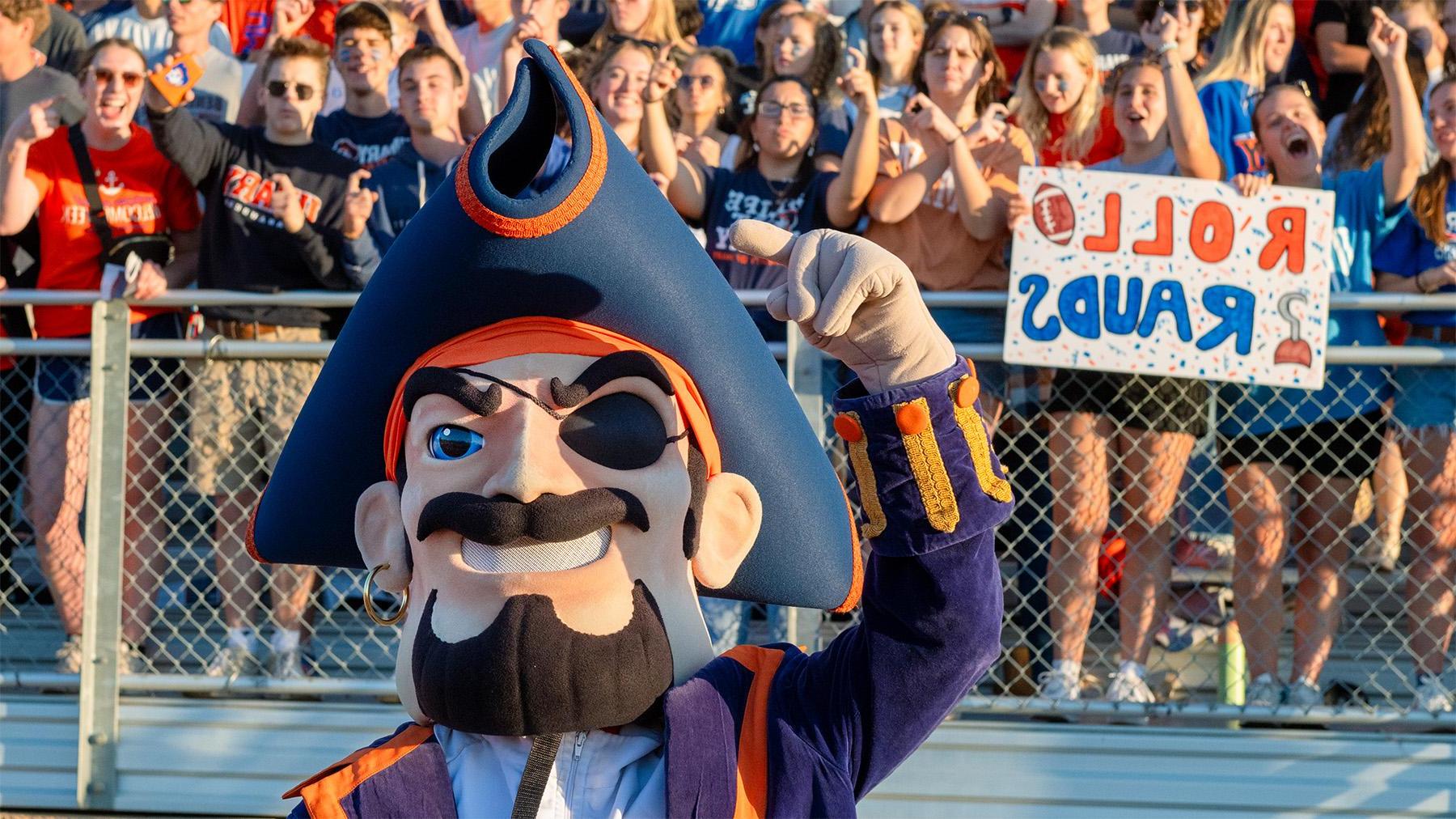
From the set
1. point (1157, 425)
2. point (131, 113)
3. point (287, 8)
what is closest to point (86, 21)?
point (287, 8)

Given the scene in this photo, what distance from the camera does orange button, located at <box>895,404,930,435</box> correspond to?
6.56 feet

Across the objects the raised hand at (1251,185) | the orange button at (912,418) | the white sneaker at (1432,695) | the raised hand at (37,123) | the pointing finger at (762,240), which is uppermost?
the raised hand at (1251,185)

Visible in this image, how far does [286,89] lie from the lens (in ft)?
16.2

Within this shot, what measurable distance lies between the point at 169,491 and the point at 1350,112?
139 inches

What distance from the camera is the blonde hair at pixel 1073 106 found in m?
4.87

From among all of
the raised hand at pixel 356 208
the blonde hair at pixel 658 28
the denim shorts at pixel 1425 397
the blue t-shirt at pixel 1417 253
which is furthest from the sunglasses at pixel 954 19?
the raised hand at pixel 356 208

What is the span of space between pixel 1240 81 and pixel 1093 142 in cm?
48

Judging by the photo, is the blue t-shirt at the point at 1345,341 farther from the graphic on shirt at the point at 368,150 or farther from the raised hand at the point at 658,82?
the graphic on shirt at the point at 368,150

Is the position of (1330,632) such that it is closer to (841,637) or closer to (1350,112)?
(1350,112)

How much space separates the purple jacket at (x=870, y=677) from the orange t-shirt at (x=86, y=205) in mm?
3106

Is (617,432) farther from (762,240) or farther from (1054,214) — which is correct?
(1054,214)

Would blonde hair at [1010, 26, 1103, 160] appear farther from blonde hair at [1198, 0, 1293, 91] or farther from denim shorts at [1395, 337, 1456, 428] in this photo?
denim shorts at [1395, 337, 1456, 428]

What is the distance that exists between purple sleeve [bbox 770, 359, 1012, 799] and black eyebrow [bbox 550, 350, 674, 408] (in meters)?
0.23

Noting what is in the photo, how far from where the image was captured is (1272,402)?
4258mm
